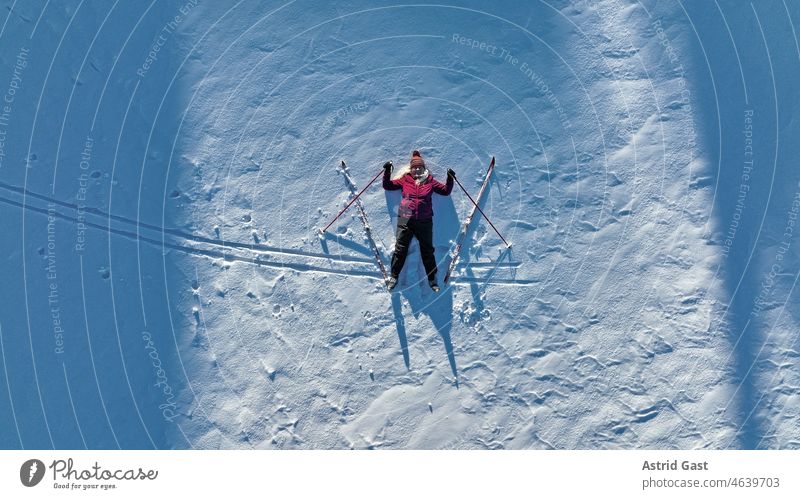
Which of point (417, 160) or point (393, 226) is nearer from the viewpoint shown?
point (417, 160)

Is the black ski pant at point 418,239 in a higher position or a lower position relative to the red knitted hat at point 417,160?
lower

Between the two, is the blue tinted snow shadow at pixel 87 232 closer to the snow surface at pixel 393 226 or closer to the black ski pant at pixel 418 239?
the snow surface at pixel 393 226

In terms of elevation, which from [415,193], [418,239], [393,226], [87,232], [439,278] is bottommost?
[439,278]

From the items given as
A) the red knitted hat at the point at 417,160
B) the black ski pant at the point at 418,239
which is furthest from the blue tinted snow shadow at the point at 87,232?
the red knitted hat at the point at 417,160

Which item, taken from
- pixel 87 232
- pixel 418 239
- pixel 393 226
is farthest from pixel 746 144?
pixel 87 232

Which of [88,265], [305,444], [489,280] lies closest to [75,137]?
[88,265]

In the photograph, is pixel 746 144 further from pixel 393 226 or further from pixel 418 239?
pixel 393 226

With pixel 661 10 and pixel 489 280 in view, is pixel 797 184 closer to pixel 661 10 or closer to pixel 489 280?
pixel 661 10
